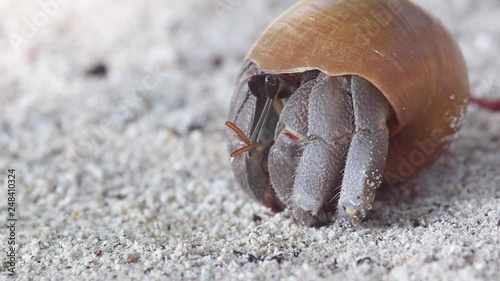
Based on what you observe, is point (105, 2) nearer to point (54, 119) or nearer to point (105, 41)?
point (105, 41)

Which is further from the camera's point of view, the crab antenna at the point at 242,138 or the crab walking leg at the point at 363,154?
the crab antenna at the point at 242,138

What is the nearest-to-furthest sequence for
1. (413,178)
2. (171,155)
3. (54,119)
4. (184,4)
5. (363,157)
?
1. (363,157)
2. (413,178)
3. (171,155)
4. (54,119)
5. (184,4)

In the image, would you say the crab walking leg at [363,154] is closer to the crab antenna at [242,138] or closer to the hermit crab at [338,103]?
the hermit crab at [338,103]

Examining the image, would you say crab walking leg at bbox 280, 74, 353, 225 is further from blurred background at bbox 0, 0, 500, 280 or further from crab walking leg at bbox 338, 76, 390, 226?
blurred background at bbox 0, 0, 500, 280

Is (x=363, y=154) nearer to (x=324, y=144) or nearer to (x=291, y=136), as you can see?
(x=324, y=144)

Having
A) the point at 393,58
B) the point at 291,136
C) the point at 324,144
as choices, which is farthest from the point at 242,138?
the point at 393,58

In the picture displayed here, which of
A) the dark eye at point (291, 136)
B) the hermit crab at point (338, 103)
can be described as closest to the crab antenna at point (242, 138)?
the hermit crab at point (338, 103)

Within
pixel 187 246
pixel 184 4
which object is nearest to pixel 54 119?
pixel 184 4
